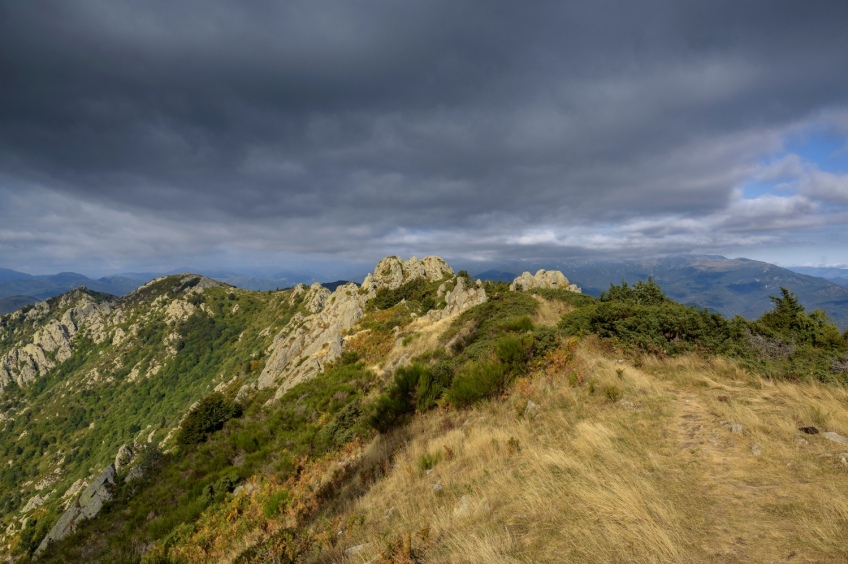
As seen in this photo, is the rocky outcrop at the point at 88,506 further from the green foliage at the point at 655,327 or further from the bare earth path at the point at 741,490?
the green foliage at the point at 655,327

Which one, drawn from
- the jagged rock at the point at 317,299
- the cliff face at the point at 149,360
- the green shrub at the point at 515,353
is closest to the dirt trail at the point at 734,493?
the green shrub at the point at 515,353

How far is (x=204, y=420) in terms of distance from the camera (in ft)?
63.4

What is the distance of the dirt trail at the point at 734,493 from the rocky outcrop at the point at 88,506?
866 inches

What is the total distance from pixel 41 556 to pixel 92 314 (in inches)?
9649

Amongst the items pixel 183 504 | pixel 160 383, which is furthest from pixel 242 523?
pixel 160 383

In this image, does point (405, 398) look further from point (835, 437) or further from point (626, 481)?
point (835, 437)

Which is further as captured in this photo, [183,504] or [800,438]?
[183,504]

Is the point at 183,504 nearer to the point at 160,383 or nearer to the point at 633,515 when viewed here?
the point at 633,515

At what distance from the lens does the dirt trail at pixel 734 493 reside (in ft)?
12.1

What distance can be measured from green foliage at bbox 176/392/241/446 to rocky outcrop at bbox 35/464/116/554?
315 centimetres

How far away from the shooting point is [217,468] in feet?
47.0

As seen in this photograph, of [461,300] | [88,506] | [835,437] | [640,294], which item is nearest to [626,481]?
[835,437]

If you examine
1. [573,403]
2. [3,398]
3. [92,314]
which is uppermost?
[573,403]

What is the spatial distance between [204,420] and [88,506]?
210 inches
